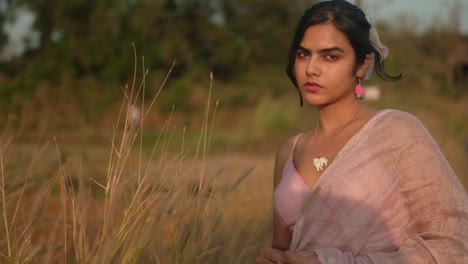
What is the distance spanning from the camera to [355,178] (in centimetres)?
229

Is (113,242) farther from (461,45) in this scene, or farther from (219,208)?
(461,45)

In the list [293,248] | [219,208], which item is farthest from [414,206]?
[219,208]

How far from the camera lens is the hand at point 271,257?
2.20 meters

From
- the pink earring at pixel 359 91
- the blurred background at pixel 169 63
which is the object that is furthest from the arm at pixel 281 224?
the blurred background at pixel 169 63

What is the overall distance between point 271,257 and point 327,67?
0.67m

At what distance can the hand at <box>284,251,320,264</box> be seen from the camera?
7.01 feet

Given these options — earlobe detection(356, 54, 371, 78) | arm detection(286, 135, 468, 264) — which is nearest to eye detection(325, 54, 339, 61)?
earlobe detection(356, 54, 371, 78)

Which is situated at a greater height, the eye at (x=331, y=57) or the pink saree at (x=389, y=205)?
the eye at (x=331, y=57)

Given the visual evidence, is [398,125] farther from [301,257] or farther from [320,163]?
[301,257]

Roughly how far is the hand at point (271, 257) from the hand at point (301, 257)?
0.07 ft

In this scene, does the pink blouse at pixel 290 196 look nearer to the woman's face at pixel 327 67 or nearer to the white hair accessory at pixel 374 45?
the woman's face at pixel 327 67

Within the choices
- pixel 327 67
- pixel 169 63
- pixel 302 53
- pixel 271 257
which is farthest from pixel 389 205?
pixel 169 63

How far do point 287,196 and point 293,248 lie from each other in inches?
7.8

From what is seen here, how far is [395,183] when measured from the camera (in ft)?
7.32
